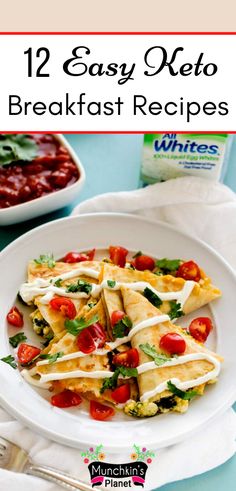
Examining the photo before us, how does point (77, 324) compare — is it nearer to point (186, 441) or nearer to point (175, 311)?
point (175, 311)

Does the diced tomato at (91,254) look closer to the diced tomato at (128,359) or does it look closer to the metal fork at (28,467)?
the diced tomato at (128,359)

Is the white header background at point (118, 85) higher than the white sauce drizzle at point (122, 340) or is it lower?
higher

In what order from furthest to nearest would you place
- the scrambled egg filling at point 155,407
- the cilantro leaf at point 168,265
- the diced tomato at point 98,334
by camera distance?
1. the cilantro leaf at point 168,265
2. the diced tomato at point 98,334
3. the scrambled egg filling at point 155,407

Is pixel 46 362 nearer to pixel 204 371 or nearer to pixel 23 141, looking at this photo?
pixel 204 371

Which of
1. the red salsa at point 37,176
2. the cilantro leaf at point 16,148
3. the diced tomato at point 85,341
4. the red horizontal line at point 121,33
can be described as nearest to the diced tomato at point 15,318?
the diced tomato at point 85,341

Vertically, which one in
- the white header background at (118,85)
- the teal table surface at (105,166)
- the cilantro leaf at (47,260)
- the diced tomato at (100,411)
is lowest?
the diced tomato at (100,411)

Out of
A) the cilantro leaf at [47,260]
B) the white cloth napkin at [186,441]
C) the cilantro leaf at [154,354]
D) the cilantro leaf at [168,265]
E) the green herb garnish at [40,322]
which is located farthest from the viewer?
the cilantro leaf at [168,265]

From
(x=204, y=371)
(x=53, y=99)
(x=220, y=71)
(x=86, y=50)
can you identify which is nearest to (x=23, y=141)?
(x=53, y=99)

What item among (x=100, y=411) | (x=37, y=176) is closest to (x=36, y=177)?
(x=37, y=176)

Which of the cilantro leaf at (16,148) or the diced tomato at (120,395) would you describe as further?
the cilantro leaf at (16,148)
